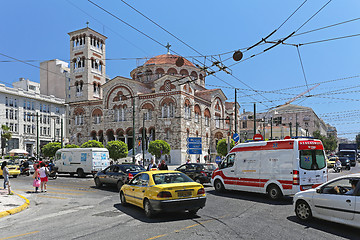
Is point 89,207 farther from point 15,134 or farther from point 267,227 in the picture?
point 15,134

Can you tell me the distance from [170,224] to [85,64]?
51.7 metres

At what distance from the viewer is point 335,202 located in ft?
24.3

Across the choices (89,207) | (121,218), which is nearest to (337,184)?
(121,218)

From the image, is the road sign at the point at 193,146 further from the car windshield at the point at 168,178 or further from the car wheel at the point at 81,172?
the car windshield at the point at 168,178

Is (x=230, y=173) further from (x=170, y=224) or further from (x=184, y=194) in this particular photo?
(x=170, y=224)

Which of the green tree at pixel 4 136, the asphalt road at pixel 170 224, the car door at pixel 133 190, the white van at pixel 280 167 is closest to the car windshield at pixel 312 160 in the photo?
the white van at pixel 280 167

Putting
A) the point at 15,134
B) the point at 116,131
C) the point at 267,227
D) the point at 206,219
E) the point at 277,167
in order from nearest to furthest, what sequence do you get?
the point at 267,227 → the point at 206,219 → the point at 277,167 → the point at 116,131 → the point at 15,134

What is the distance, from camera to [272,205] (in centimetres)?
1114

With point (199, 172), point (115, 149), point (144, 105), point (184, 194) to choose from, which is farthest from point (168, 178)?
point (144, 105)

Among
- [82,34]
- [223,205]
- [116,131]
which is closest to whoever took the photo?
[223,205]

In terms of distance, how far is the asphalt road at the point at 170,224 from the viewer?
Answer: 700 cm

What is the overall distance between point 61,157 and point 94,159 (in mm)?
4194

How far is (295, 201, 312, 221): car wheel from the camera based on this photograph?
8.18 meters

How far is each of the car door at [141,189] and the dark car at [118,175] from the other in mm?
6017
